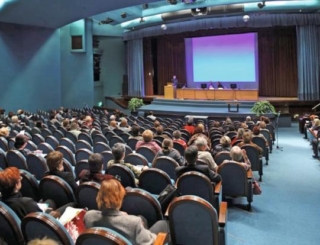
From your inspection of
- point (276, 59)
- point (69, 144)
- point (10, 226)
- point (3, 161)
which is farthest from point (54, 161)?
point (276, 59)

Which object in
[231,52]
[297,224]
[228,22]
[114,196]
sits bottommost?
[297,224]

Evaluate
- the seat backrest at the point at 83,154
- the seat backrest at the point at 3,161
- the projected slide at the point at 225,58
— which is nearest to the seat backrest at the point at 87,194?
the seat backrest at the point at 83,154

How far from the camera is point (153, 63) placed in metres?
21.2

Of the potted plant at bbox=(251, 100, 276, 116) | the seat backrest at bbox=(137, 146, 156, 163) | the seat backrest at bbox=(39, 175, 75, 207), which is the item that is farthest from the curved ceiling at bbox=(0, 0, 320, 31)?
the seat backrest at bbox=(39, 175, 75, 207)

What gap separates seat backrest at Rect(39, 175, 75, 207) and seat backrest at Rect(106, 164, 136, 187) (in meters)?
0.66

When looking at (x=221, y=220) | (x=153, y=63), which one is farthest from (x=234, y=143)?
(x=153, y=63)

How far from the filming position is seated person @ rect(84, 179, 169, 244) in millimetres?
2422

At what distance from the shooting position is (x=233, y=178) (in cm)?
479

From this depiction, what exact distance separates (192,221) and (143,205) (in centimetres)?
44

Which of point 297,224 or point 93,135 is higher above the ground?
point 93,135

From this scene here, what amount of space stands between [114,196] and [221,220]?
1206 mm

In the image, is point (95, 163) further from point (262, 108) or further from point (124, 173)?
point (262, 108)

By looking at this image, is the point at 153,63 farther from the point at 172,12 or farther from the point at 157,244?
the point at 157,244

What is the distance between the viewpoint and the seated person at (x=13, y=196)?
284 centimetres
